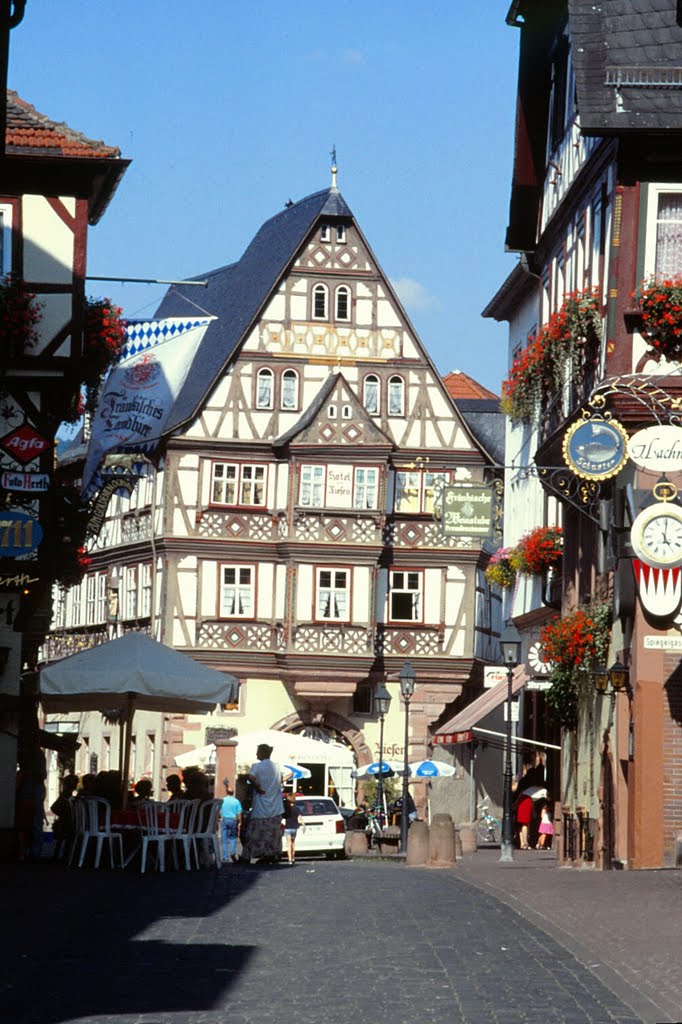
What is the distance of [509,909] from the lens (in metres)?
17.4

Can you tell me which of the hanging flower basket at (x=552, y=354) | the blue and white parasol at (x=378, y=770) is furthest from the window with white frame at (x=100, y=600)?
the hanging flower basket at (x=552, y=354)

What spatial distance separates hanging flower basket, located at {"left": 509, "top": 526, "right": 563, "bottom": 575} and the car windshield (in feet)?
33.6

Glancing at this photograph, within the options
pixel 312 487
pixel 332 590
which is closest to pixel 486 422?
pixel 312 487

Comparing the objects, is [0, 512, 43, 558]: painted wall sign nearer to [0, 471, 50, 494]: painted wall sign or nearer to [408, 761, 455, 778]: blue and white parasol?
[0, 471, 50, 494]: painted wall sign

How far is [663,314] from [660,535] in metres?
2.96

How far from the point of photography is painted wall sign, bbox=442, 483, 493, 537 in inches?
1103

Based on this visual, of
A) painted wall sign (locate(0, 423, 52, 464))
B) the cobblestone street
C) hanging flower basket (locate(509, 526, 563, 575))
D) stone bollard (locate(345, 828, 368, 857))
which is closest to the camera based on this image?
the cobblestone street

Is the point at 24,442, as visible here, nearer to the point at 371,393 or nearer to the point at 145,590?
the point at 371,393

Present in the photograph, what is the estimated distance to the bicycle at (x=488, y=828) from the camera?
2051 inches

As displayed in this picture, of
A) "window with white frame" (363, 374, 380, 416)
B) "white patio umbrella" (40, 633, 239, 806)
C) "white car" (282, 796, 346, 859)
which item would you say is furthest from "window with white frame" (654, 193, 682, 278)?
"window with white frame" (363, 374, 380, 416)

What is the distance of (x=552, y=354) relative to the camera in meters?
28.1

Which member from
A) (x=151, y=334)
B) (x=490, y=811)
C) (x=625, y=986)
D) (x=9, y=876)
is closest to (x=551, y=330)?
(x=151, y=334)

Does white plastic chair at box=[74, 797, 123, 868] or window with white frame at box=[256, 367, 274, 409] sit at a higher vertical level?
window with white frame at box=[256, 367, 274, 409]

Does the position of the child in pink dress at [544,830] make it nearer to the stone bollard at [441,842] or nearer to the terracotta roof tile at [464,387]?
the stone bollard at [441,842]
